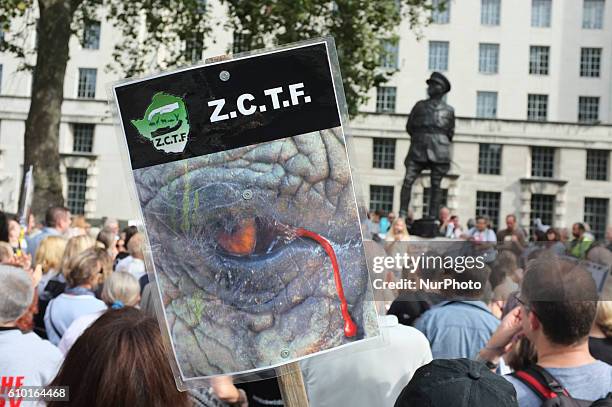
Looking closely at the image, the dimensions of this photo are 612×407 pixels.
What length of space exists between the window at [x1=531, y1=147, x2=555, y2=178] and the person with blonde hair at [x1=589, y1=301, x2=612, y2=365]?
1923 inches

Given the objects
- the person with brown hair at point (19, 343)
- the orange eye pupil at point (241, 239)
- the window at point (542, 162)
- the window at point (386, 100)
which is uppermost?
the window at point (386, 100)

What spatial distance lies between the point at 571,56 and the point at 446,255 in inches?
2009

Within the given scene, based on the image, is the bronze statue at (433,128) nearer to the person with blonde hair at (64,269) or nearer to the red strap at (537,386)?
the person with blonde hair at (64,269)

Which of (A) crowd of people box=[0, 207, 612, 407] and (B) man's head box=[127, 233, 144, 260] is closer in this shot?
(A) crowd of people box=[0, 207, 612, 407]

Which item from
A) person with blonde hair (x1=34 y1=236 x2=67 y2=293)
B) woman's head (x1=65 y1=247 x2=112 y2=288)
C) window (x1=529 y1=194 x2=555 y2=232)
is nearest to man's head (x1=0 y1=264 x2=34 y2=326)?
woman's head (x1=65 y1=247 x2=112 y2=288)

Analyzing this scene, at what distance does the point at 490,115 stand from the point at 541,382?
49.2m

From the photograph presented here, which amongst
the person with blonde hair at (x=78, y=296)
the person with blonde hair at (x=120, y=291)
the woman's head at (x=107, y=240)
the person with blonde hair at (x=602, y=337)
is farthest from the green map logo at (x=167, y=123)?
the woman's head at (x=107, y=240)

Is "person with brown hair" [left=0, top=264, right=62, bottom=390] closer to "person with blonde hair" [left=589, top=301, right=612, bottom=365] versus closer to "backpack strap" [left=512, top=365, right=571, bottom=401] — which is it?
"backpack strap" [left=512, top=365, right=571, bottom=401]

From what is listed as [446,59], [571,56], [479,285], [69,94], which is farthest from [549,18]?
[479,285]

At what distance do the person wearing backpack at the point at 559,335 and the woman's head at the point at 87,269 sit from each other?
3170 mm

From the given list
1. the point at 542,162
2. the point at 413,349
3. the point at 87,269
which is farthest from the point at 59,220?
the point at 542,162

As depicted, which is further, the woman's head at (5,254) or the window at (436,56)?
the window at (436,56)

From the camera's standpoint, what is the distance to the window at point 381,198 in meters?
50.0

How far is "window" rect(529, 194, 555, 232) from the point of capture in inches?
1983
